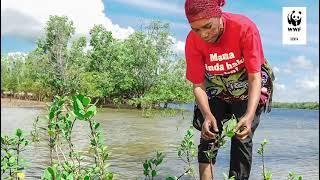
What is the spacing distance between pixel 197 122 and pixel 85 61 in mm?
68655

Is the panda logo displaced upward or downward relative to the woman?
upward

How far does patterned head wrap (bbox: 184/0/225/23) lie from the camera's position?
3.61 meters

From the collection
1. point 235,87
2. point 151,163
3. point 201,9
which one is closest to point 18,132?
point 151,163

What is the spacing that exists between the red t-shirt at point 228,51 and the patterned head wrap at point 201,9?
41 cm

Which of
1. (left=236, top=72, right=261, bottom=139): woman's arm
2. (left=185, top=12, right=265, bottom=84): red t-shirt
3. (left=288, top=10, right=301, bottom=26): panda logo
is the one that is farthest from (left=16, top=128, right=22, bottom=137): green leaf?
(left=288, top=10, right=301, bottom=26): panda logo

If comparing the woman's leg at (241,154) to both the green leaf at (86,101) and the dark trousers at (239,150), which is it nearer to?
the dark trousers at (239,150)

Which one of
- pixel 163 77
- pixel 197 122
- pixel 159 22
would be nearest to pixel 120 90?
pixel 163 77

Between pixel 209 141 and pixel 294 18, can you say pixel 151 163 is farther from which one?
pixel 294 18

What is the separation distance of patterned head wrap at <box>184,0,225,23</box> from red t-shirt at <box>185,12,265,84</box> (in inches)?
16.2

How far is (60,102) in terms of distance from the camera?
3693 millimetres

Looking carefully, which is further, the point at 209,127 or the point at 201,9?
the point at 209,127

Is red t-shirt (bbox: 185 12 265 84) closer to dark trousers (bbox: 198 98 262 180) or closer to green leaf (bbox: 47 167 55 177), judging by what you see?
dark trousers (bbox: 198 98 262 180)

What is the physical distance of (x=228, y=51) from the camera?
416 centimetres

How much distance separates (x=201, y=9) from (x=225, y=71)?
892 mm
